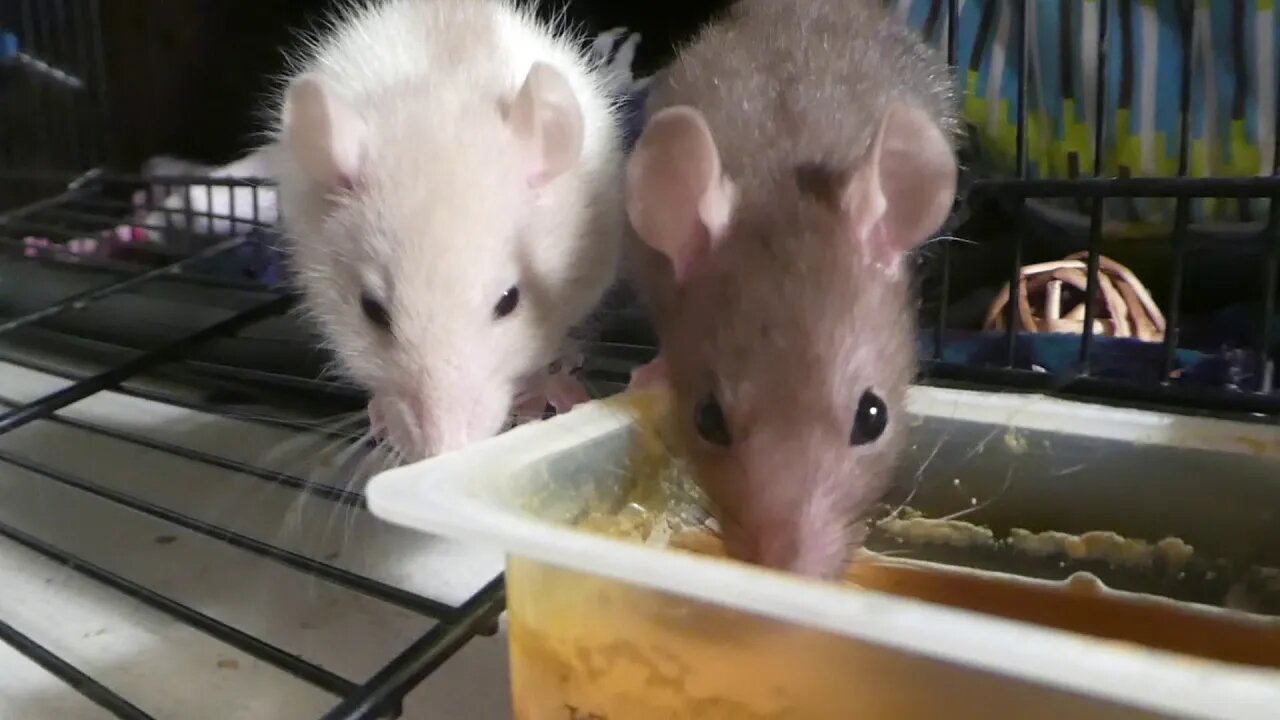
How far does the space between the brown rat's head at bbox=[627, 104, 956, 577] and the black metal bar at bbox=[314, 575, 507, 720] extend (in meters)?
0.15

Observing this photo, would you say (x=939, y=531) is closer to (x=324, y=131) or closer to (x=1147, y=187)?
(x=1147, y=187)

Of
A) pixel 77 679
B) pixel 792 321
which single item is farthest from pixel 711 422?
pixel 77 679

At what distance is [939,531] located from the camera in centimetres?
72

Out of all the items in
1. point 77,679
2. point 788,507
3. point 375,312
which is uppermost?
point 375,312

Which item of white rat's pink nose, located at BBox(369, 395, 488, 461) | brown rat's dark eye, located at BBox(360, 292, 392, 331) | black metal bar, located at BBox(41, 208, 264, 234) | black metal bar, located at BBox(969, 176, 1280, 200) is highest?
black metal bar, located at BBox(41, 208, 264, 234)

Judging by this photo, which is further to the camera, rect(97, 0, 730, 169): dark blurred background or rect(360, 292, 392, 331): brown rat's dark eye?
rect(97, 0, 730, 169): dark blurred background

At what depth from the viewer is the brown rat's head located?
0.67 metres

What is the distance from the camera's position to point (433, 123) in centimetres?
90

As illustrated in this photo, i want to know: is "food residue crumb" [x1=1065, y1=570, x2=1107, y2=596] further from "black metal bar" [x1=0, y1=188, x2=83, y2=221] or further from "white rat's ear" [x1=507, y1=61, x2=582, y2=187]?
"black metal bar" [x1=0, y1=188, x2=83, y2=221]

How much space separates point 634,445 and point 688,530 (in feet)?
0.24

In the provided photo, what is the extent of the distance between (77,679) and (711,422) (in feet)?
1.39

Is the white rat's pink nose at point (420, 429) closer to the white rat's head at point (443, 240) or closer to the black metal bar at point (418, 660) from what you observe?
the white rat's head at point (443, 240)

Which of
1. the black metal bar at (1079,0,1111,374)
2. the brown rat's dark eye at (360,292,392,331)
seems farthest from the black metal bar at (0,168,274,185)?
the black metal bar at (1079,0,1111,374)

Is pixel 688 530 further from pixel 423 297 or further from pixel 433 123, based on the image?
pixel 433 123
